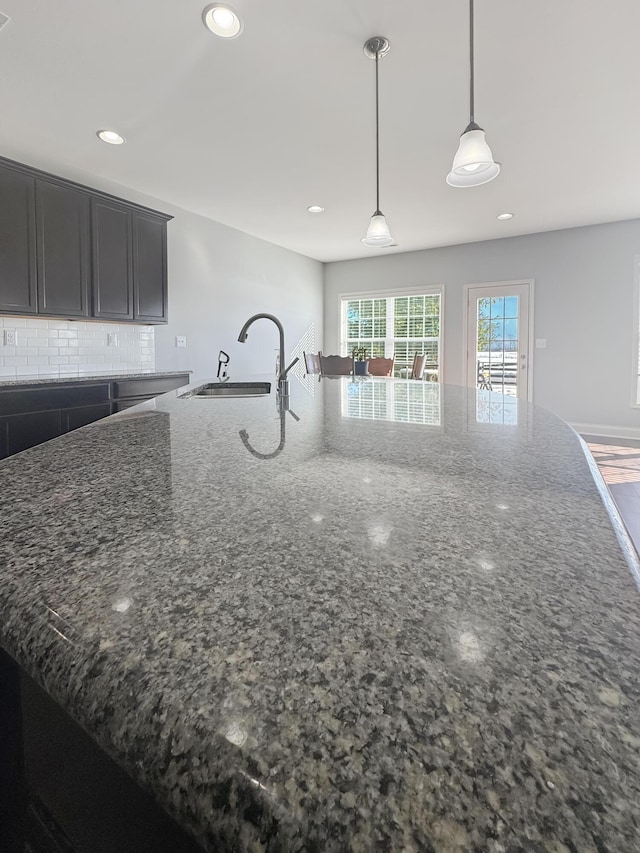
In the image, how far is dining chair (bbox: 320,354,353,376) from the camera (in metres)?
4.13

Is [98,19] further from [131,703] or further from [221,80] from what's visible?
[131,703]

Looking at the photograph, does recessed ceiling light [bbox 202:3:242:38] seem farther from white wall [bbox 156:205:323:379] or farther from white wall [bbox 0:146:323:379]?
white wall [bbox 156:205:323:379]

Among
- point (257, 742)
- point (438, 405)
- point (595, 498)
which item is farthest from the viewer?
point (438, 405)

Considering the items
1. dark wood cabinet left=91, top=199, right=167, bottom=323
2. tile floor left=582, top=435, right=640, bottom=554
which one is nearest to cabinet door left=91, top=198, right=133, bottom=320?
dark wood cabinet left=91, top=199, right=167, bottom=323

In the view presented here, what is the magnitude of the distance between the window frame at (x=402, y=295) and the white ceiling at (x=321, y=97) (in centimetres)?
205

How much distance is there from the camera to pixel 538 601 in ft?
1.05

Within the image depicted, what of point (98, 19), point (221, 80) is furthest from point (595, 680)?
point (221, 80)

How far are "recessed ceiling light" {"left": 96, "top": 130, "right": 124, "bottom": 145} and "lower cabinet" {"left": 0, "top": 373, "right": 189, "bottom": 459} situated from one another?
1745 mm

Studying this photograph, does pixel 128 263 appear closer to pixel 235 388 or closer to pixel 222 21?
pixel 235 388

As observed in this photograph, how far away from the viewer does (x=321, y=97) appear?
9.10ft

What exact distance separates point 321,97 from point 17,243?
2.28 m

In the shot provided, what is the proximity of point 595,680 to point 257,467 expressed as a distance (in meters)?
0.52

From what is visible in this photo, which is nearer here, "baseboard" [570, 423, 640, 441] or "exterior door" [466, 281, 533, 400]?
"baseboard" [570, 423, 640, 441]

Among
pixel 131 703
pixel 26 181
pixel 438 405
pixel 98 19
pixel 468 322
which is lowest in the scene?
pixel 131 703
